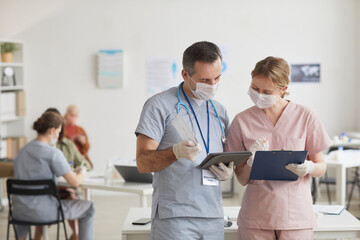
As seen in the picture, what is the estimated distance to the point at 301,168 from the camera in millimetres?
2438

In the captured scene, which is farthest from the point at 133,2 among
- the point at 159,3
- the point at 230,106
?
the point at 230,106

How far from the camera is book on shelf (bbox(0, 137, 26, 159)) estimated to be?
6952 mm

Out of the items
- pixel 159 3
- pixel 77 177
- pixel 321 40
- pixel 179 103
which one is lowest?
pixel 77 177

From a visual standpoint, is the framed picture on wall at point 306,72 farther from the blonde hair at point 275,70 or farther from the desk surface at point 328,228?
the blonde hair at point 275,70

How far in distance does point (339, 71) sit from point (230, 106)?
1546 millimetres

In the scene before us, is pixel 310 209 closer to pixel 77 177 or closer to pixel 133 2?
pixel 77 177

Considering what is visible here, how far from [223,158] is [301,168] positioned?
376 mm

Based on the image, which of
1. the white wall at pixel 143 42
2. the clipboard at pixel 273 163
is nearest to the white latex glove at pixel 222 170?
the clipboard at pixel 273 163

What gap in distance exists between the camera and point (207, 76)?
2.35 metres

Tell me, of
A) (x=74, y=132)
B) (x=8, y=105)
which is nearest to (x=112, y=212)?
(x=74, y=132)

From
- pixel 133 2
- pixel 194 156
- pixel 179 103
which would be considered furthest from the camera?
pixel 133 2

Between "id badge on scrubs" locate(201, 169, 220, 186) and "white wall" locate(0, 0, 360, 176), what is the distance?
5.26m

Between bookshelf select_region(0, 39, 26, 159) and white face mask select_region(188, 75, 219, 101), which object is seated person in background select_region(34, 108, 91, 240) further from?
white face mask select_region(188, 75, 219, 101)

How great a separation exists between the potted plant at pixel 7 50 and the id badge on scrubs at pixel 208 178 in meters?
5.30
